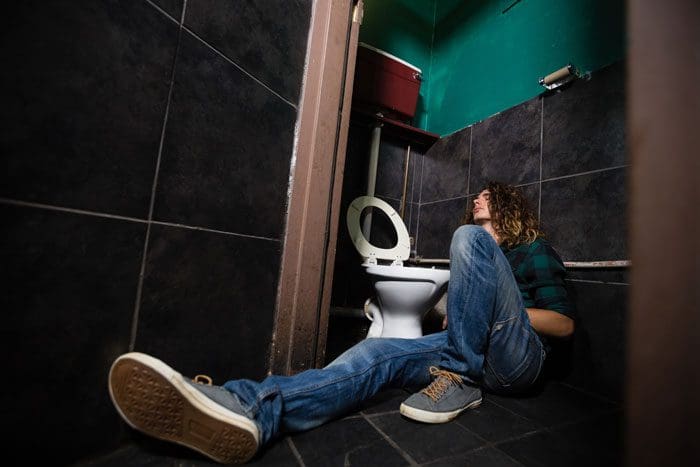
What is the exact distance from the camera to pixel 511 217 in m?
1.35

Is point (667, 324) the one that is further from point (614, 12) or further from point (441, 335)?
point (614, 12)

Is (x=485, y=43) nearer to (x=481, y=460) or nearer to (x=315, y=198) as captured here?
(x=315, y=198)

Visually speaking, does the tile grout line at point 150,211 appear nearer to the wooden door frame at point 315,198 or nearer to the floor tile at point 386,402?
the wooden door frame at point 315,198

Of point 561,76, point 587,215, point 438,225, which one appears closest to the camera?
point 587,215

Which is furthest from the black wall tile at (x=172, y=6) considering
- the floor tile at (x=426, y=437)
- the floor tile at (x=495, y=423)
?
the floor tile at (x=495, y=423)

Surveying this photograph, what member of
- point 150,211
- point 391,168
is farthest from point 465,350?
point 391,168

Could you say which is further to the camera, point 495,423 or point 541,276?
point 541,276

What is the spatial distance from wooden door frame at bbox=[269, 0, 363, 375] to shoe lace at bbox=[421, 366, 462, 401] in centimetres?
35

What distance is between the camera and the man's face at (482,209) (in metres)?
1.45

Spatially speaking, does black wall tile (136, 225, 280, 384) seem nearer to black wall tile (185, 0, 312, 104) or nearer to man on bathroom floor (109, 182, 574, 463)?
man on bathroom floor (109, 182, 574, 463)

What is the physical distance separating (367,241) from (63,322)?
136 centimetres

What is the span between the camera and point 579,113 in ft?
4.58

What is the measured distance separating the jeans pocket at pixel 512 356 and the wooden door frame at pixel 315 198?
517 mm

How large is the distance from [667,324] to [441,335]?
2.88 feet
